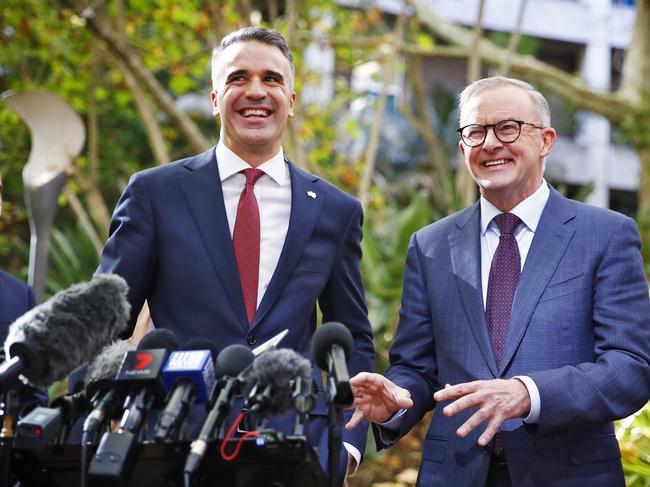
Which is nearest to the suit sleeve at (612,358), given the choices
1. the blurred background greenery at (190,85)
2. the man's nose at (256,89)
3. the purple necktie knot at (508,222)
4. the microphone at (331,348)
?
the purple necktie knot at (508,222)

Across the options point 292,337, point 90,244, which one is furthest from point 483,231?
point 90,244

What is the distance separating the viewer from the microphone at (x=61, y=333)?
211 cm

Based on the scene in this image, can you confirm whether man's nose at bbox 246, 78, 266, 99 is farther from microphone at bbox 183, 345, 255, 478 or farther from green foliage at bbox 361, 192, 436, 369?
green foliage at bbox 361, 192, 436, 369

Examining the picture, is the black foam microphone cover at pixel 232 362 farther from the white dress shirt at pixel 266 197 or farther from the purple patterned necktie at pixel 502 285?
the purple patterned necktie at pixel 502 285

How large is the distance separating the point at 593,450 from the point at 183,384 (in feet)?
5.23

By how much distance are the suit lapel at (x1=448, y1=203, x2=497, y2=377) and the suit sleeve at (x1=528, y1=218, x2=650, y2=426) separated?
12.7 inches

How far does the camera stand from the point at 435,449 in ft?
10.7

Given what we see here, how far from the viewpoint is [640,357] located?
3.05 metres

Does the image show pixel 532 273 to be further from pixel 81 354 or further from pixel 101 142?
pixel 101 142

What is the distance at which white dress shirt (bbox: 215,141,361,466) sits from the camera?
3.36 metres

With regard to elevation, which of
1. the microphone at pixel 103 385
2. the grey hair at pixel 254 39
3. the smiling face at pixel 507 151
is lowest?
the microphone at pixel 103 385

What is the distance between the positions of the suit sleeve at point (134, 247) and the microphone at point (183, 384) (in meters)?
1.01

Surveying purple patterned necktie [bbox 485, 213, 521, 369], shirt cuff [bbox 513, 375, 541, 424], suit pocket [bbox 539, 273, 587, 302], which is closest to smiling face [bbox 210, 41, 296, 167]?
purple patterned necktie [bbox 485, 213, 521, 369]

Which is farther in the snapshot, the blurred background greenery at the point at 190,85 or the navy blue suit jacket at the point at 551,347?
the blurred background greenery at the point at 190,85
